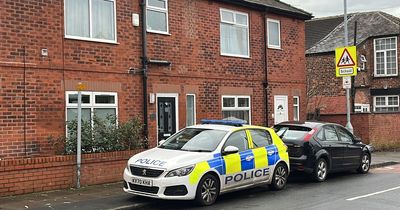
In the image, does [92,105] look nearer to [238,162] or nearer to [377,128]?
[238,162]

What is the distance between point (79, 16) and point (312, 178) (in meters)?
7.36

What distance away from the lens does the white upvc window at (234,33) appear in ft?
55.7

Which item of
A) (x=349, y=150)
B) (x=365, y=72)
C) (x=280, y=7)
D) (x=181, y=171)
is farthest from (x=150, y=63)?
(x=365, y=72)

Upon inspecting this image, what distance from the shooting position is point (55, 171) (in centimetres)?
1065

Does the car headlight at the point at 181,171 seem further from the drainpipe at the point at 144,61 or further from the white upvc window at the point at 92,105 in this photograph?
the drainpipe at the point at 144,61

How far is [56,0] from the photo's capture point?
12.2 meters

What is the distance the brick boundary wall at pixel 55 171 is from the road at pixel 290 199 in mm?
639

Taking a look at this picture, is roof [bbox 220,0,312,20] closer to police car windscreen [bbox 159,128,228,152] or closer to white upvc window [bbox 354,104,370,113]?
police car windscreen [bbox 159,128,228,152]

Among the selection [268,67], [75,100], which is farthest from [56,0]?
[268,67]

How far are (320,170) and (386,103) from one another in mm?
21692

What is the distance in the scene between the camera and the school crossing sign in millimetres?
16516

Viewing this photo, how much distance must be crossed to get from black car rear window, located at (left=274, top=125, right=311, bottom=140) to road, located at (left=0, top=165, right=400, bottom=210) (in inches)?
47.2

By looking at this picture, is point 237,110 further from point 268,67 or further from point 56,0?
point 56,0

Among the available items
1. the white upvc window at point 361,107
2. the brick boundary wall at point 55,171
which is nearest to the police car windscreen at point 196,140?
the brick boundary wall at point 55,171
